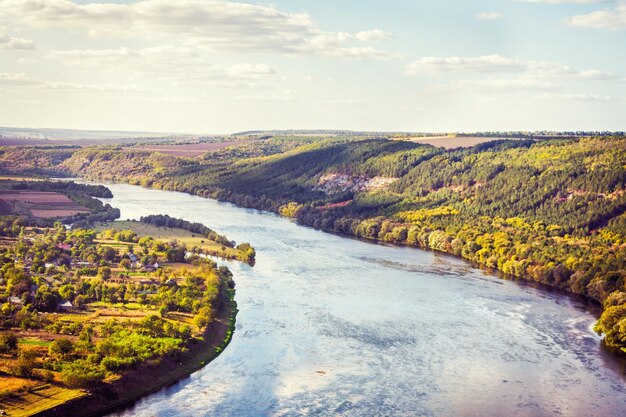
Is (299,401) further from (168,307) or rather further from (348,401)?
(168,307)

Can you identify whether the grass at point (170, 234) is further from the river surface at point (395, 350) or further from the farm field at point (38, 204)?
the farm field at point (38, 204)

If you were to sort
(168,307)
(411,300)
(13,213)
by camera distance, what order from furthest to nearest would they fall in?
(13,213) → (411,300) → (168,307)

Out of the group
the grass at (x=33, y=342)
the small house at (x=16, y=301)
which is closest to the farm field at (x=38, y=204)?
the small house at (x=16, y=301)

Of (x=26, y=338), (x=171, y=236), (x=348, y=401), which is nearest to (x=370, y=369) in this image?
(x=348, y=401)

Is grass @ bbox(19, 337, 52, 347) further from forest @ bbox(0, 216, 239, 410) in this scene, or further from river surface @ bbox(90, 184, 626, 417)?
river surface @ bbox(90, 184, 626, 417)

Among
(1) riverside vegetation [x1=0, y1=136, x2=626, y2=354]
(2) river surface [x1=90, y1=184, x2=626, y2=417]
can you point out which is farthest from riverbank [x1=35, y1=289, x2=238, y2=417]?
(1) riverside vegetation [x1=0, y1=136, x2=626, y2=354]

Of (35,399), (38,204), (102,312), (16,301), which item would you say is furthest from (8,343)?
(38,204)

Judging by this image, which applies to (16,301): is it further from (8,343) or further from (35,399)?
(35,399)

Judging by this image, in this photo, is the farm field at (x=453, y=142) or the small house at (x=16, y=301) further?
the farm field at (x=453, y=142)
